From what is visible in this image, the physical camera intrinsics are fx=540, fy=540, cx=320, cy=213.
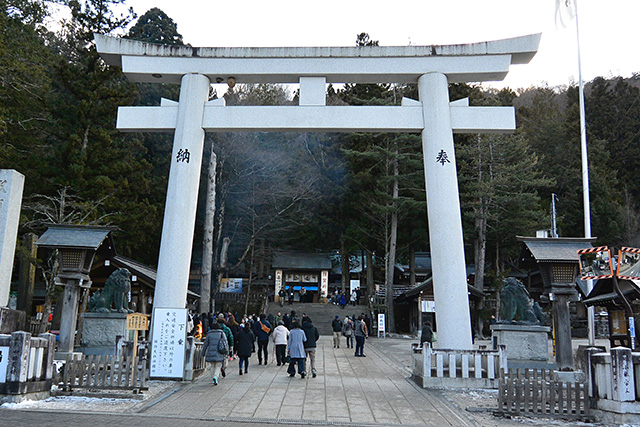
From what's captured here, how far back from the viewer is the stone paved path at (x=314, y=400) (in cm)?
848

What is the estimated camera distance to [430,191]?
43.9 ft

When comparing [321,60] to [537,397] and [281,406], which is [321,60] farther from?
[537,397]

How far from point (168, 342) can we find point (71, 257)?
13.3ft

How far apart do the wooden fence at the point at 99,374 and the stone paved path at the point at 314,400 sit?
0.74m

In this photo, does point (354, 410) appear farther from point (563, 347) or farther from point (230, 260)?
point (230, 260)

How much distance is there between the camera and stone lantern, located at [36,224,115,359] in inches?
523

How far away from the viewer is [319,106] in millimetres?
13648

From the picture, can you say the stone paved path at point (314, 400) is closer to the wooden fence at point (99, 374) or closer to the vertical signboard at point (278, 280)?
the wooden fence at point (99, 374)

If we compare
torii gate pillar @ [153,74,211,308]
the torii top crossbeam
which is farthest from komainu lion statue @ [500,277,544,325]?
torii gate pillar @ [153,74,211,308]

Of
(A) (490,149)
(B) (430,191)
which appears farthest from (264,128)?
(A) (490,149)

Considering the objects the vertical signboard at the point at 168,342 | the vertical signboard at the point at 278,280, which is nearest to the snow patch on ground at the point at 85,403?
the vertical signboard at the point at 168,342

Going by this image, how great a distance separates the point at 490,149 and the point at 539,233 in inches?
812

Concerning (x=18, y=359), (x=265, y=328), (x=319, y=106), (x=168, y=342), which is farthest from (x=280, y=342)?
(x=18, y=359)

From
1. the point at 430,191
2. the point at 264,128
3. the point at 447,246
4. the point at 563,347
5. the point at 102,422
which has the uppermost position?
the point at 264,128
